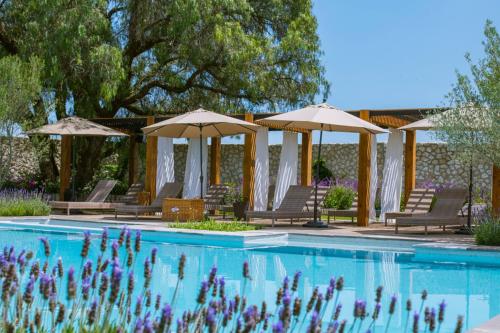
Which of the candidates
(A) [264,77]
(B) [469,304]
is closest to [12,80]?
(A) [264,77]

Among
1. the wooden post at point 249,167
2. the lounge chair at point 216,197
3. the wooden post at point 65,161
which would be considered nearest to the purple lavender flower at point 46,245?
the wooden post at point 249,167

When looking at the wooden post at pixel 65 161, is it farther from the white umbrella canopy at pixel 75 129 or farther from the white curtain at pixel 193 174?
the white curtain at pixel 193 174

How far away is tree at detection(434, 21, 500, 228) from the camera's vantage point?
1065cm

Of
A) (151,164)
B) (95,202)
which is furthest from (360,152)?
(95,202)

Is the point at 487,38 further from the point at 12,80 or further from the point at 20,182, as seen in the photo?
the point at 20,182

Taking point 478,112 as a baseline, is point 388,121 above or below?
above

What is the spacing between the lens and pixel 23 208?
49.2 ft

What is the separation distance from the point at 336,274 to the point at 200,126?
252 inches

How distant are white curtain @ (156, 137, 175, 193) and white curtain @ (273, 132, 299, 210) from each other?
272 centimetres

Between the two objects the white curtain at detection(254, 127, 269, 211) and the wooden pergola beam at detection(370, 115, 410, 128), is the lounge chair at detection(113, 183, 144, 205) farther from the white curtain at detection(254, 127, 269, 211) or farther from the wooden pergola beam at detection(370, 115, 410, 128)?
the wooden pergola beam at detection(370, 115, 410, 128)

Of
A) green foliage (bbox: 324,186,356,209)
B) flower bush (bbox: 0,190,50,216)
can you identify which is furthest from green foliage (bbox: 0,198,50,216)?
green foliage (bbox: 324,186,356,209)

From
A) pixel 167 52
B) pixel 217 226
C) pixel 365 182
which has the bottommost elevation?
pixel 217 226

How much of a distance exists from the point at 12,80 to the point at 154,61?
5.29 m

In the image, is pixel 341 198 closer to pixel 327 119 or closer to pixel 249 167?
pixel 249 167
